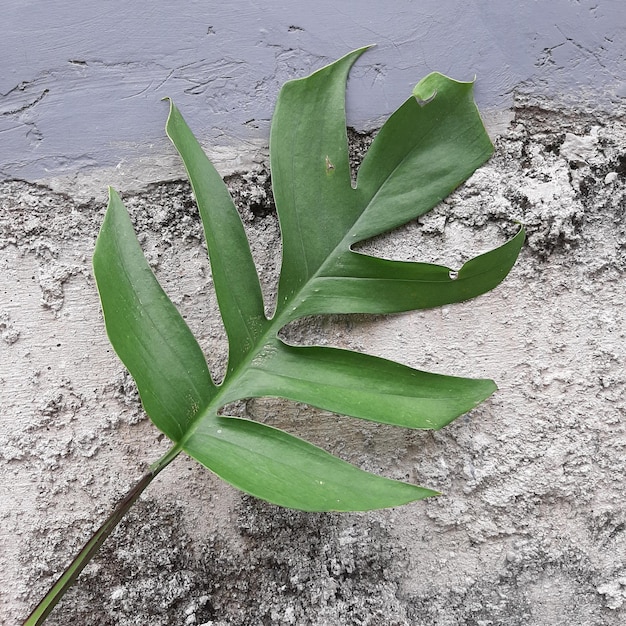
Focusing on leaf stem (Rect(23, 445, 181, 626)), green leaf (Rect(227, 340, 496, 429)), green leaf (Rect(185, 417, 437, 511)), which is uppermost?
green leaf (Rect(227, 340, 496, 429))

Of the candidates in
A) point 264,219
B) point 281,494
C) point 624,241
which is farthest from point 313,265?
point 624,241

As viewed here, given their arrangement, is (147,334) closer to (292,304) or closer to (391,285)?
(292,304)

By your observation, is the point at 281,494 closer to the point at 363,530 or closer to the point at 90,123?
the point at 363,530

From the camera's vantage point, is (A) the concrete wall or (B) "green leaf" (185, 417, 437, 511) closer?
(B) "green leaf" (185, 417, 437, 511)

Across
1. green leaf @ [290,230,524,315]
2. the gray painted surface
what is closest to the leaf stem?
green leaf @ [290,230,524,315]

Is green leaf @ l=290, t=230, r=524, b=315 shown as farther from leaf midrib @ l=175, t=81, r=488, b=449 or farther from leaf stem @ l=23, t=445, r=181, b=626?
leaf stem @ l=23, t=445, r=181, b=626
